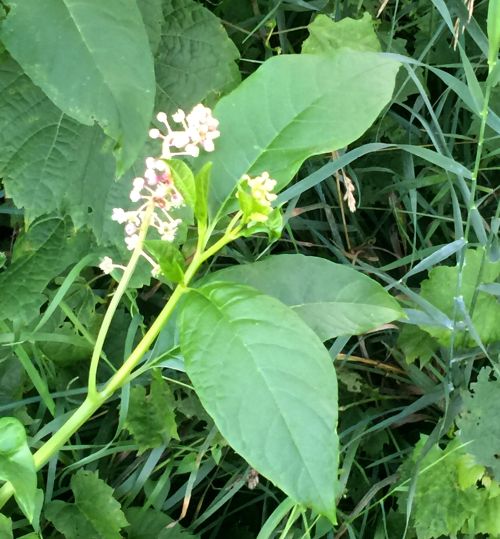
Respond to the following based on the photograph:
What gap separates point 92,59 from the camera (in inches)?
25.1

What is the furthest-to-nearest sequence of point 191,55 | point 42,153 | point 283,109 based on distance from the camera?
point 191,55 → point 42,153 → point 283,109

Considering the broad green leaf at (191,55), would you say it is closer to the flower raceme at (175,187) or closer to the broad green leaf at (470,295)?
the flower raceme at (175,187)

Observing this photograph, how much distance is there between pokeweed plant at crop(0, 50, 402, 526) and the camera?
581 mm

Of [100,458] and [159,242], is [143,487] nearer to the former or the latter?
[100,458]

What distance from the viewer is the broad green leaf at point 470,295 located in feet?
3.23

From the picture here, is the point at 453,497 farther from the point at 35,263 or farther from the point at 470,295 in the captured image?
the point at 35,263

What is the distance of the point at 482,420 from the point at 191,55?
65 centimetres

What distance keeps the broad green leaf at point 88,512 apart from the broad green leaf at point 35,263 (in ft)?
0.84

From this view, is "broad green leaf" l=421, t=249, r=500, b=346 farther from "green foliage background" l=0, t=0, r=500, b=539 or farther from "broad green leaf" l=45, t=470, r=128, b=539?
"broad green leaf" l=45, t=470, r=128, b=539

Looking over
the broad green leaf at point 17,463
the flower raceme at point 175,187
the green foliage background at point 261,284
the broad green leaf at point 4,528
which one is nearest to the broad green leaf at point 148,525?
the green foliage background at point 261,284

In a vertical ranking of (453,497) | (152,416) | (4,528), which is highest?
(4,528)

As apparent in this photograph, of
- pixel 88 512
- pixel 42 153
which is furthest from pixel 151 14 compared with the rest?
pixel 88 512

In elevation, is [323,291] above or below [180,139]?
below

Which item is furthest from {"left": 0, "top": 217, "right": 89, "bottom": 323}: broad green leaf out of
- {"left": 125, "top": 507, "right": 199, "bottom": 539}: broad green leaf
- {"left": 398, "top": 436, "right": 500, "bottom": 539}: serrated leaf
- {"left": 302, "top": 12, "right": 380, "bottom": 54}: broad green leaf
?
{"left": 398, "top": 436, "right": 500, "bottom": 539}: serrated leaf
